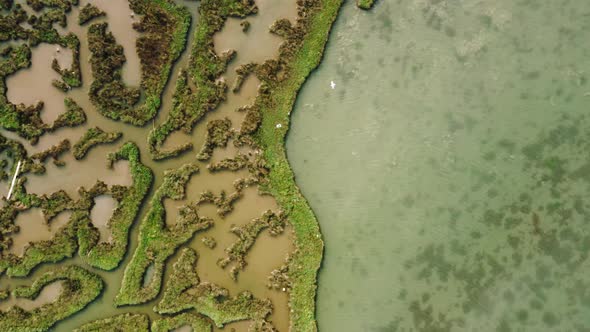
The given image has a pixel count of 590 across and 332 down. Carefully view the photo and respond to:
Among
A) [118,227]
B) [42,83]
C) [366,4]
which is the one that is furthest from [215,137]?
[366,4]

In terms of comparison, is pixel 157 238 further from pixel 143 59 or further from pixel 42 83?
pixel 42 83

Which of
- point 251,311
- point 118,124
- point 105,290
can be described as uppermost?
point 118,124

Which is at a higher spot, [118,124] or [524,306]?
[118,124]

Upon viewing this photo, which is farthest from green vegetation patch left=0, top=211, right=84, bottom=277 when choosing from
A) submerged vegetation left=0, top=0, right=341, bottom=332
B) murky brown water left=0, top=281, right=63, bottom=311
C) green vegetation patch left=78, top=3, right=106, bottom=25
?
green vegetation patch left=78, top=3, right=106, bottom=25

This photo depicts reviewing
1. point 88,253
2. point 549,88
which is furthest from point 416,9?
point 88,253

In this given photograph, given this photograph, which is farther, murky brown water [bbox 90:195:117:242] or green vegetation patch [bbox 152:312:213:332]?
murky brown water [bbox 90:195:117:242]

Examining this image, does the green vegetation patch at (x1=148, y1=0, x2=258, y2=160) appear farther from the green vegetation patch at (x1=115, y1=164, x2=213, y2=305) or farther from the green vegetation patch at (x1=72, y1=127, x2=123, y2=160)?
the green vegetation patch at (x1=72, y1=127, x2=123, y2=160)

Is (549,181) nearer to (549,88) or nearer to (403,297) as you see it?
(549,88)
